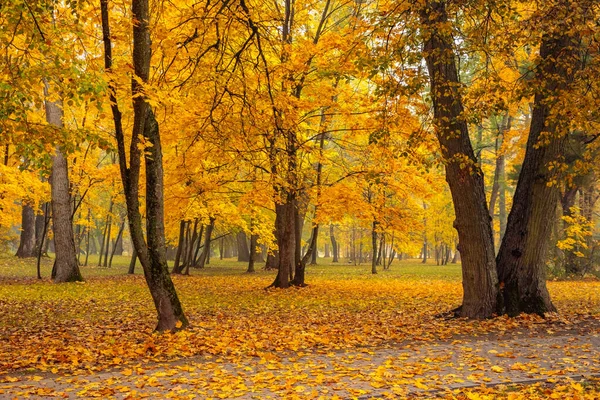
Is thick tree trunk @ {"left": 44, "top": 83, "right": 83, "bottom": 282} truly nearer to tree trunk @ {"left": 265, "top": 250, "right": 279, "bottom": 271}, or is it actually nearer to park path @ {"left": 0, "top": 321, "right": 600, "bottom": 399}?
park path @ {"left": 0, "top": 321, "right": 600, "bottom": 399}

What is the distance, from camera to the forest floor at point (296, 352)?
5895mm

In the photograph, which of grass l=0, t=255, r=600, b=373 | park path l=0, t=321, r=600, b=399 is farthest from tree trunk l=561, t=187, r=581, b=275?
park path l=0, t=321, r=600, b=399

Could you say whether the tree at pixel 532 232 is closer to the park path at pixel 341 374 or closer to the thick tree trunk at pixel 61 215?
the park path at pixel 341 374

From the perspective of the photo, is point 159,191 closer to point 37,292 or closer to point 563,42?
point 563,42

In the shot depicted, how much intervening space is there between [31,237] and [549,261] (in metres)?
31.0

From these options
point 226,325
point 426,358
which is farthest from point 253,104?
point 426,358

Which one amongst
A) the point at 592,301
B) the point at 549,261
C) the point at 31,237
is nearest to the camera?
the point at 592,301

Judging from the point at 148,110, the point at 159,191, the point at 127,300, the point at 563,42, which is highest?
the point at 563,42

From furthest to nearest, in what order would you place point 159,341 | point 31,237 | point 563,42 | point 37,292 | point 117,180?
1. point 31,237
2. point 117,180
3. point 37,292
4. point 563,42
5. point 159,341

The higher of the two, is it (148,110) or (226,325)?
(148,110)

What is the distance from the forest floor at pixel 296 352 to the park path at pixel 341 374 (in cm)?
2

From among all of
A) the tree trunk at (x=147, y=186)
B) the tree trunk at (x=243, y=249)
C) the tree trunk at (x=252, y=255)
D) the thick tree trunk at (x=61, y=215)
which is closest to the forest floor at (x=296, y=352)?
the tree trunk at (x=147, y=186)

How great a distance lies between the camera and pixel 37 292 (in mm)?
16562

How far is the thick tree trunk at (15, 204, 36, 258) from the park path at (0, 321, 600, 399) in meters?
28.8
